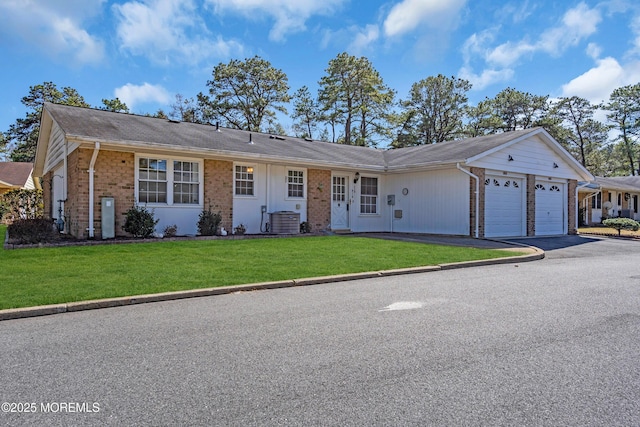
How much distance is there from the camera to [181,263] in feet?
26.8

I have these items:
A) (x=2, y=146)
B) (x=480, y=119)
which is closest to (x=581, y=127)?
(x=480, y=119)

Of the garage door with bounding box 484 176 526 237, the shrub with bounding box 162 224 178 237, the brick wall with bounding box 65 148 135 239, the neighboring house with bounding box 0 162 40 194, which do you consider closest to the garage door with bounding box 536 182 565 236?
the garage door with bounding box 484 176 526 237

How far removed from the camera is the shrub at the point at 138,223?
11.5 meters

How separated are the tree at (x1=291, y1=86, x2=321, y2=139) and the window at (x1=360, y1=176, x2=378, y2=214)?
2324cm

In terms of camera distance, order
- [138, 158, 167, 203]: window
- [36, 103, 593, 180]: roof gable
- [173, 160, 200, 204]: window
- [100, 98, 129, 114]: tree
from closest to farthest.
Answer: [36, 103, 593, 180]: roof gable → [138, 158, 167, 203]: window → [173, 160, 200, 204]: window → [100, 98, 129, 114]: tree

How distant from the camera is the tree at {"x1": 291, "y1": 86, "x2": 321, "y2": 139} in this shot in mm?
40000

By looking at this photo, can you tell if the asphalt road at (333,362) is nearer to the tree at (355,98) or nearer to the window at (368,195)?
the window at (368,195)

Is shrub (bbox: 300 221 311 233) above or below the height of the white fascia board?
below

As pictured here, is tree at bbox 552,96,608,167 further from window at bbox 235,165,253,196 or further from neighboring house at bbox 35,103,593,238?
window at bbox 235,165,253,196

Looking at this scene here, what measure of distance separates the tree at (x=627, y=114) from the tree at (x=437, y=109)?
20.2m

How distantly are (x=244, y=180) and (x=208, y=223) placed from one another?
2.18m

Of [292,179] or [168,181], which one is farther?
[292,179]

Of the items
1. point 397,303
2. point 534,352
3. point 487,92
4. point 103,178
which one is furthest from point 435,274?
point 487,92

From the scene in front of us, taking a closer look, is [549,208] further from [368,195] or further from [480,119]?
[480,119]
